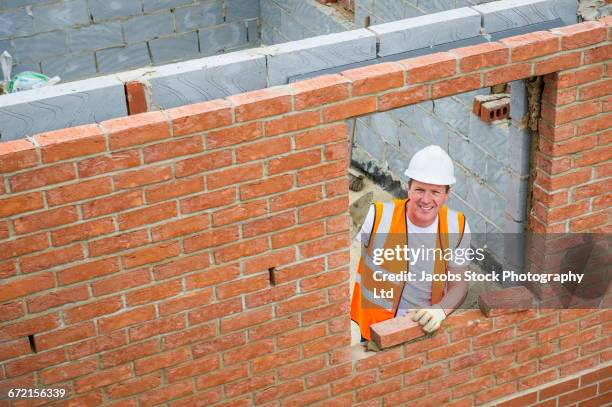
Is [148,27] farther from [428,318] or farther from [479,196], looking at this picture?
[428,318]

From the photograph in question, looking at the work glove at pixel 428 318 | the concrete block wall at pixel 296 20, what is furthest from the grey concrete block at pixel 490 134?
the concrete block wall at pixel 296 20

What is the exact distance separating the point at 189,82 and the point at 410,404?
224 cm

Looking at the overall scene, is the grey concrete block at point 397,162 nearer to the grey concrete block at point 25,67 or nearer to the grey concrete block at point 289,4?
the grey concrete block at point 289,4

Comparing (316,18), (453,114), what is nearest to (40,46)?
(316,18)

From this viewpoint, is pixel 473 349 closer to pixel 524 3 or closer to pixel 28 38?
pixel 524 3

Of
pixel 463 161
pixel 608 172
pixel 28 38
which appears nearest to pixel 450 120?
pixel 463 161

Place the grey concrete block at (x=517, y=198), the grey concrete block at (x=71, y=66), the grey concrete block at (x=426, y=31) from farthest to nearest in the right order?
the grey concrete block at (x=71, y=66) → the grey concrete block at (x=517, y=198) → the grey concrete block at (x=426, y=31)

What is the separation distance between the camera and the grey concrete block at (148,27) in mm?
9336

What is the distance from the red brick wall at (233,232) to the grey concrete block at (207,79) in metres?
0.25

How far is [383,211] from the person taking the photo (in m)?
5.18

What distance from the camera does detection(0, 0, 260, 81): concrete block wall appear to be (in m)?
8.98

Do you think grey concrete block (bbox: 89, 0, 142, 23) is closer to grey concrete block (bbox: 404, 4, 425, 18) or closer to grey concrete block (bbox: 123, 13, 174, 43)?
grey concrete block (bbox: 123, 13, 174, 43)

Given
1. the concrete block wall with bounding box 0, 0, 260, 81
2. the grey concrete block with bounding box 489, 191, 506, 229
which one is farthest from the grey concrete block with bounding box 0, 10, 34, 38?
the grey concrete block with bounding box 489, 191, 506, 229

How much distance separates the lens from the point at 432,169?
4977 mm
